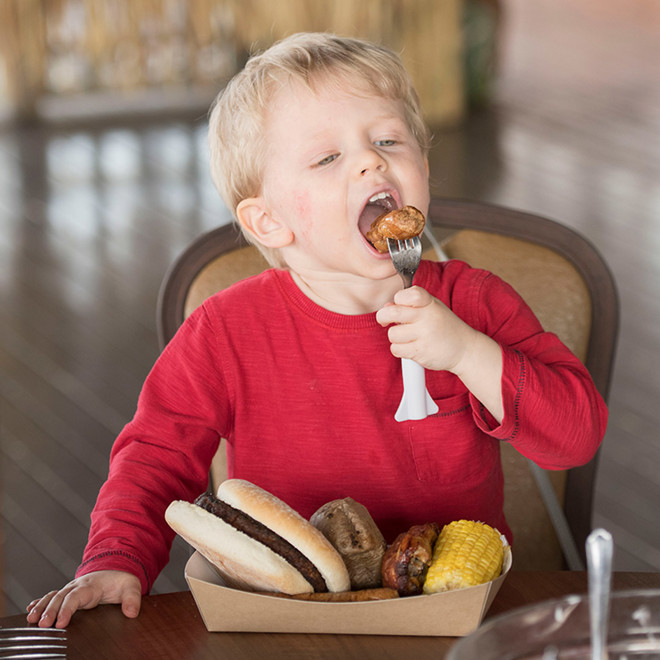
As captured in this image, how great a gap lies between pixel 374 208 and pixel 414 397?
0.72ft

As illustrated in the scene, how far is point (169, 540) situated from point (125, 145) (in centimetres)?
464

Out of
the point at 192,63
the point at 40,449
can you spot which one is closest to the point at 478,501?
the point at 40,449

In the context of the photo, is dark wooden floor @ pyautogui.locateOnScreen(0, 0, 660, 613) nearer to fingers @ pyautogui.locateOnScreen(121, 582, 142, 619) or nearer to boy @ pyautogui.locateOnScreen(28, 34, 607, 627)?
boy @ pyautogui.locateOnScreen(28, 34, 607, 627)

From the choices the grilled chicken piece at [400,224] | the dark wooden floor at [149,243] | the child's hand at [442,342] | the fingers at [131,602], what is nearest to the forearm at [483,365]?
the child's hand at [442,342]

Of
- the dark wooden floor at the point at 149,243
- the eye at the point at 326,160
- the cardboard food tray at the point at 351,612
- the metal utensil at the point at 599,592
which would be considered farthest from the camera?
the dark wooden floor at the point at 149,243

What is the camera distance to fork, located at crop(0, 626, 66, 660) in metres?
0.83

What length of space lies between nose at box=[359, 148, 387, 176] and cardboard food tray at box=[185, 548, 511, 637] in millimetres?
454

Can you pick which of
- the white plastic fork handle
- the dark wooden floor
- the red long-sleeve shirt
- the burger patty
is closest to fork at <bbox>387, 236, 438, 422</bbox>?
the white plastic fork handle

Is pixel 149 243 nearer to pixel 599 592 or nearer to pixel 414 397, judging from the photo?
pixel 414 397

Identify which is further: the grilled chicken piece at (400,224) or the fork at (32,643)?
the grilled chicken piece at (400,224)

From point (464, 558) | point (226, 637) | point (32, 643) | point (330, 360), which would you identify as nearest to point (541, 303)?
point (330, 360)

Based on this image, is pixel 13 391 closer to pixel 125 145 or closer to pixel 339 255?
pixel 339 255

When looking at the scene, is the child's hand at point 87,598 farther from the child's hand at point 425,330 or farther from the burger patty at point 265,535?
the child's hand at point 425,330

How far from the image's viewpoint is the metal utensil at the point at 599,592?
604 mm
